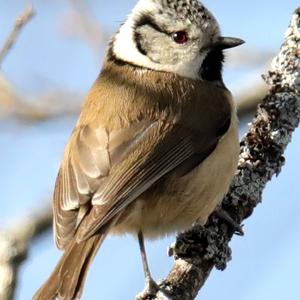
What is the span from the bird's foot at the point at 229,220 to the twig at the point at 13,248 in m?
1.19

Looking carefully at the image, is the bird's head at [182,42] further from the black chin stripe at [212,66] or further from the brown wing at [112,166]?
the brown wing at [112,166]

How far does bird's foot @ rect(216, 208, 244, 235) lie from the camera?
3.66 meters

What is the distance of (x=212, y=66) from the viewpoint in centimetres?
414

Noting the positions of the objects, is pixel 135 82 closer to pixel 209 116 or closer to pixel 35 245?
pixel 209 116

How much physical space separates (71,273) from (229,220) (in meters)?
0.92

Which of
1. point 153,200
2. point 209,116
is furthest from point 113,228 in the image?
point 209,116

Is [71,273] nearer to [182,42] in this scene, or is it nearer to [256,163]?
[256,163]

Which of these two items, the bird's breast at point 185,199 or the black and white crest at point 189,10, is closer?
the bird's breast at point 185,199

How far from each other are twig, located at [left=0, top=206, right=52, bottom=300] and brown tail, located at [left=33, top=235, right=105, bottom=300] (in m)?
0.41

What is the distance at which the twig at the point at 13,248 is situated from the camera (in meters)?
2.13

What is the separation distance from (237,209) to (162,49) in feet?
3.21

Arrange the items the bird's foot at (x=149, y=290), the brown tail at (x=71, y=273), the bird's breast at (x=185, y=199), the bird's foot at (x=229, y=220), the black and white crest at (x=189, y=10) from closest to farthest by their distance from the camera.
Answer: the brown tail at (x=71, y=273) → the bird's foot at (x=149, y=290) → the bird's breast at (x=185, y=199) → the bird's foot at (x=229, y=220) → the black and white crest at (x=189, y=10)

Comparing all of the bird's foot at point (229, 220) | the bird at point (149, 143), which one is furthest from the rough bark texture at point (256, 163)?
the bird at point (149, 143)

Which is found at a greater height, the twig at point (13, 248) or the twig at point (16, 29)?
the twig at point (16, 29)
